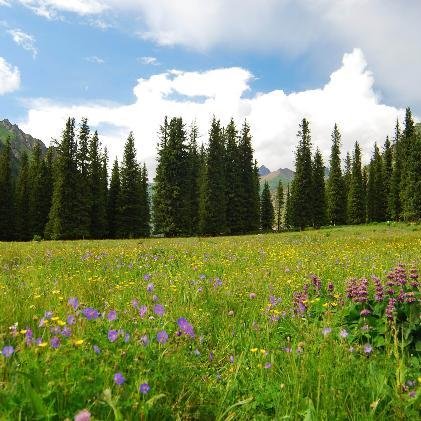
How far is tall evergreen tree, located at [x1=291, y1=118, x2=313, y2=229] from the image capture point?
2758 inches

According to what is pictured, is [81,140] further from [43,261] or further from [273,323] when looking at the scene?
[273,323]

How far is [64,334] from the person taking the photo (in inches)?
121

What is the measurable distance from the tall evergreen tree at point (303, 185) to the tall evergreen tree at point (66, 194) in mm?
34790

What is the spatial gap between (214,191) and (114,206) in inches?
637

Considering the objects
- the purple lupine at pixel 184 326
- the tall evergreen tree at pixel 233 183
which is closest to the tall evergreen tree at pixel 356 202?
the tall evergreen tree at pixel 233 183

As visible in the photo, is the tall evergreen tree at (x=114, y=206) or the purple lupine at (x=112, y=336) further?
the tall evergreen tree at (x=114, y=206)

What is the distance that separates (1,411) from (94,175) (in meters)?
65.6

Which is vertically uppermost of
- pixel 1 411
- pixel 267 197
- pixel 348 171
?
pixel 348 171

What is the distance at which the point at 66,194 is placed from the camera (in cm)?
5559

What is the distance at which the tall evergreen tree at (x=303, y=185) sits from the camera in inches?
2758

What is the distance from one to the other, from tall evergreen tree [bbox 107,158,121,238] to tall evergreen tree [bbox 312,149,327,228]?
32.3 meters

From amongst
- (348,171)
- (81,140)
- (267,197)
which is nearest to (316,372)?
(81,140)

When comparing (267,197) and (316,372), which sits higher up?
(267,197)

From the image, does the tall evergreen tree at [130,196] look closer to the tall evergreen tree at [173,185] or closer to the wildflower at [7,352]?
the tall evergreen tree at [173,185]
